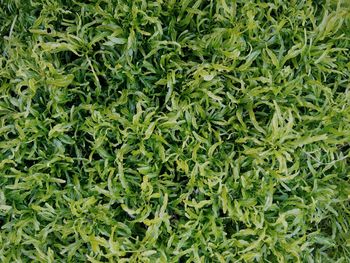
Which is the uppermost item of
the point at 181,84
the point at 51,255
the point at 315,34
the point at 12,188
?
the point at 315,34

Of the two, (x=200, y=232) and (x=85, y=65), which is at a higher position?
(x=85, y=65)

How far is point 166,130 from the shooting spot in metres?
1.06

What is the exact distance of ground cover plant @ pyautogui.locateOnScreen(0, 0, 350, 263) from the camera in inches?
41.5

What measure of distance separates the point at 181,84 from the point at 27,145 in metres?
0.40

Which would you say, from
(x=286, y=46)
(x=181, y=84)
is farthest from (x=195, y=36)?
(x=286, y=46)

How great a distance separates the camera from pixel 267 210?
43.1 inches

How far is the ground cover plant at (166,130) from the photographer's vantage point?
3.46ft

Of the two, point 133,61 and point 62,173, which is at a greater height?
point 133,61

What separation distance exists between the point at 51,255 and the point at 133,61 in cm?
50

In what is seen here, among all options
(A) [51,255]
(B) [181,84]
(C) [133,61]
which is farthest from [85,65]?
(A) [51,255]

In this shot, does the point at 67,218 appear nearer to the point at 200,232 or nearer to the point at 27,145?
the point at 27,145

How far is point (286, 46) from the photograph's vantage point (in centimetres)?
112

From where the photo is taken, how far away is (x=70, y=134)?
1107 millimetres

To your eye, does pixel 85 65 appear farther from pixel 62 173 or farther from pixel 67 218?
pixel 67 218
